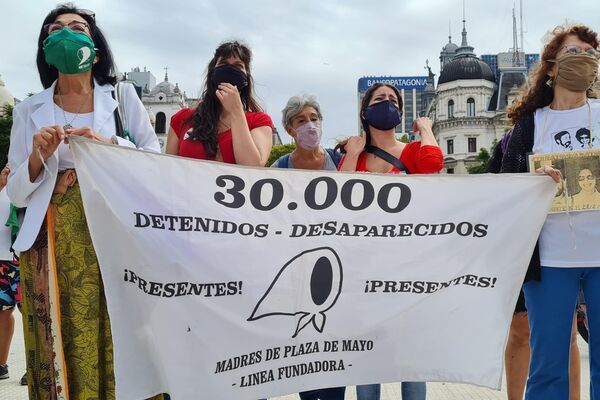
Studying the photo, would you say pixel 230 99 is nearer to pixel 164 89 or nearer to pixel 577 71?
pixel 577 71

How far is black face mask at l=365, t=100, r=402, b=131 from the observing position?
12.3 feet

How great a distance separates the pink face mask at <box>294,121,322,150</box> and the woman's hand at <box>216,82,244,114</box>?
0.87 m

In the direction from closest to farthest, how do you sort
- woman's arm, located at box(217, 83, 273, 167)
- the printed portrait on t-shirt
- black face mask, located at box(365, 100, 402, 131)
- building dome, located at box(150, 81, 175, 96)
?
1. woman's arm, located at box(217, 83, 273, 167)
2. the printed portrait on t-shirt
3. black face mask, located at box(365, 100, 402, 131)
4. building dome, located at box(150, 81, 175, 96)

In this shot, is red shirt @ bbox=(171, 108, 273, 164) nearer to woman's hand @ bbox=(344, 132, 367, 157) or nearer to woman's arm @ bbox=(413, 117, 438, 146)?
woman's hand @ bbox=(344, 132, 367, 157)

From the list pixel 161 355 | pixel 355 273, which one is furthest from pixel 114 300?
pixel 355 273

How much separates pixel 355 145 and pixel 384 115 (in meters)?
0.27

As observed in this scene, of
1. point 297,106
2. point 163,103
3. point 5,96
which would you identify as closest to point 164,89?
point 163,103

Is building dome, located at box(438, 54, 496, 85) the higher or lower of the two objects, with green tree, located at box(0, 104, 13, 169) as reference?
higher

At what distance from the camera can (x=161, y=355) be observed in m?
2.58

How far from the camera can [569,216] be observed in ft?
10.3

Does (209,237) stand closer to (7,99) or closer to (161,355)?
(161,355)

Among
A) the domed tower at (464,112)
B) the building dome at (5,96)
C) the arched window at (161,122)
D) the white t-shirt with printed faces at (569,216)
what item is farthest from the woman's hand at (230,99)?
the arched window at (161,122)

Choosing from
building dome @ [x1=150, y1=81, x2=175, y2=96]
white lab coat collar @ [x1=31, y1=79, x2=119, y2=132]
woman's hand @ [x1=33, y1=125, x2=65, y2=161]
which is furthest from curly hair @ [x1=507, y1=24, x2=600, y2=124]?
building dome @ [x1=150, y1=81, x2=175, y2=96]

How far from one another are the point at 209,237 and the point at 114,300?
46cm
